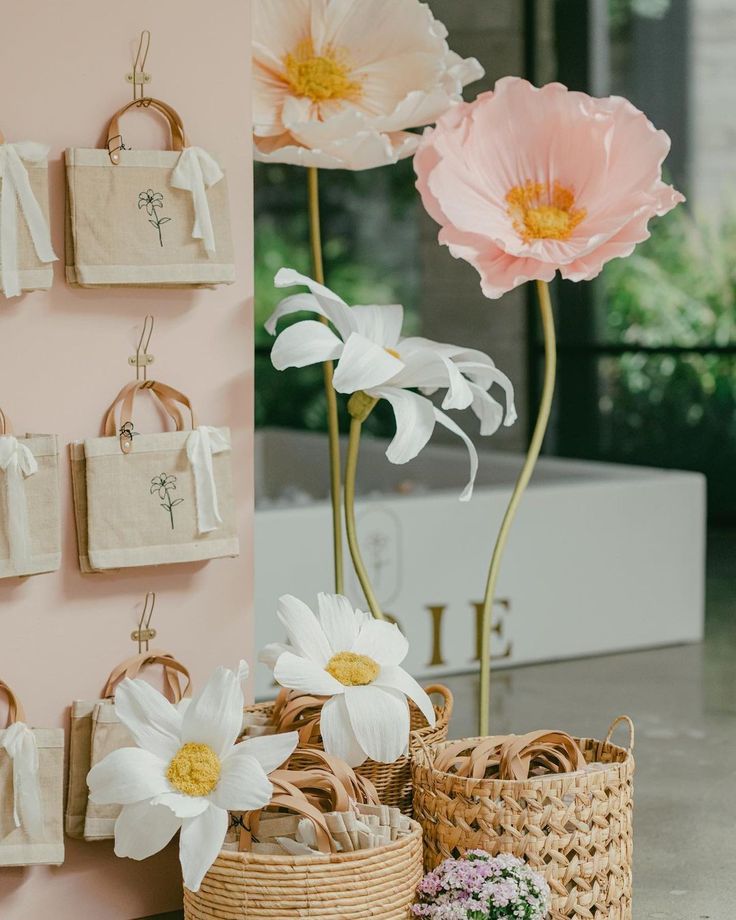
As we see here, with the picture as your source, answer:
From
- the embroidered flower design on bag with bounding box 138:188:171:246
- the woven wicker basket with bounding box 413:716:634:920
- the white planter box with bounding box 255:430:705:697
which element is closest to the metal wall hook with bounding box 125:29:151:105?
the embroidered flower design on bag with bounding box 138:188:171:246

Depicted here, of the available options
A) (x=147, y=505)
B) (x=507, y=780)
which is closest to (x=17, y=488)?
(x=147, y=505)

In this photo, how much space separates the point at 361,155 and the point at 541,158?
11.3 inches

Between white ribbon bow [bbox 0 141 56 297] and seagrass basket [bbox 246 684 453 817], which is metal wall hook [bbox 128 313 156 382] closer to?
white ribbon bow [bbox 0 141 56 297]

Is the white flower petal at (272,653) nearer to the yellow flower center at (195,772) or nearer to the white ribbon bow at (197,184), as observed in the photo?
the yellow flower center at (195,772)

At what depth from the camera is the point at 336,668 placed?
79.7 inches

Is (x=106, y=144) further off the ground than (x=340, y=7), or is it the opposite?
(x=340, y=7)

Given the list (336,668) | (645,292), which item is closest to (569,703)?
(336,668)

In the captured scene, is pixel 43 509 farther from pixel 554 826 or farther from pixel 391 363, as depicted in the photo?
pixel 554 826

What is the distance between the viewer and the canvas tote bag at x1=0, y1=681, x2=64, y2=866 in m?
1.98

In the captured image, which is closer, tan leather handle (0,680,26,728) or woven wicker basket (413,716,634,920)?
woven wicker basket (413,716,634,920)

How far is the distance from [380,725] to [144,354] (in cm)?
64

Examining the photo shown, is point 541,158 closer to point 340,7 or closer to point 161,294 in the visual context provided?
point 340,7

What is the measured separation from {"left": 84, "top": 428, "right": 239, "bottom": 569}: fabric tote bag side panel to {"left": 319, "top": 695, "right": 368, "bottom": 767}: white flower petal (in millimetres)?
298

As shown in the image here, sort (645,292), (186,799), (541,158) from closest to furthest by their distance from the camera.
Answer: (186,799) → (541,158) → (645,292)
